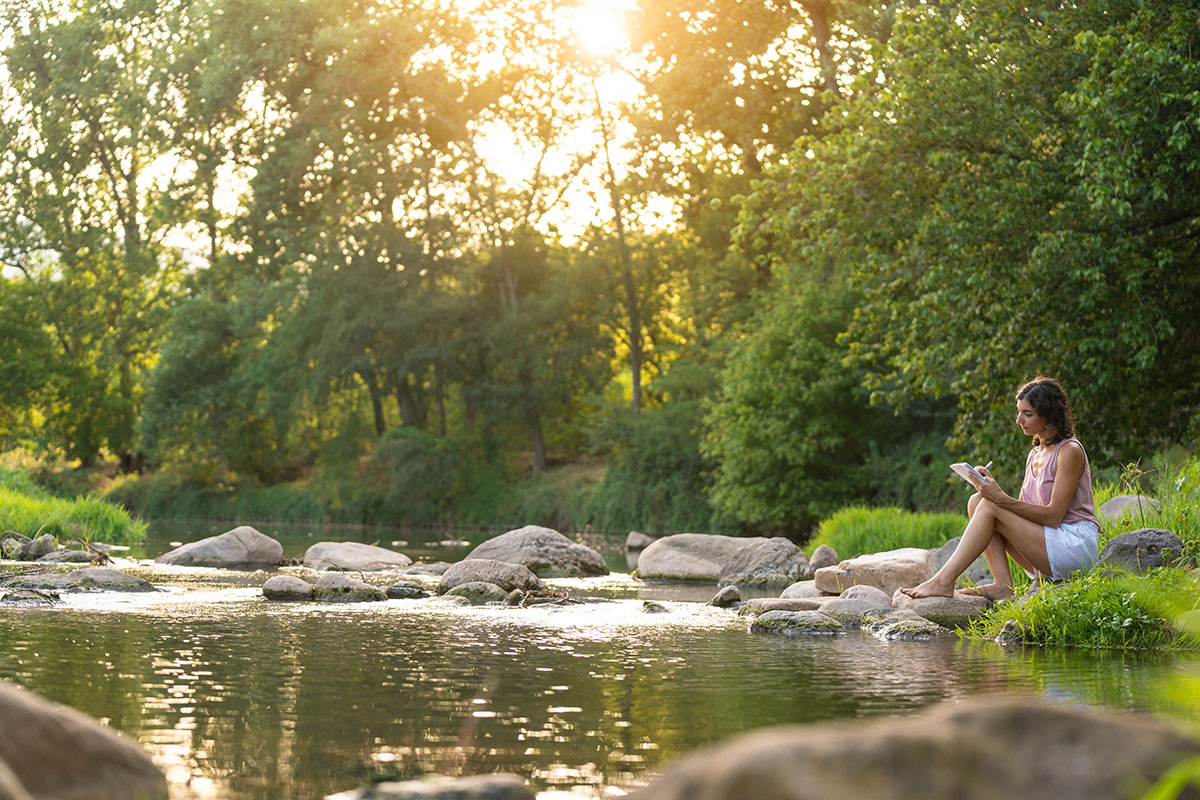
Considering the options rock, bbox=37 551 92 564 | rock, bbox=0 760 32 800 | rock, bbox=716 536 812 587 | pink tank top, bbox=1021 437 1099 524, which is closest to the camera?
rock, bbox=0 760 32 800

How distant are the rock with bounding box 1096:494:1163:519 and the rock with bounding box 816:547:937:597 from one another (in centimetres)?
199

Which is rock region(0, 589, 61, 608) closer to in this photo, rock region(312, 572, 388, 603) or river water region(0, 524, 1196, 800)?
river water region(0, 524, 1196, 800)

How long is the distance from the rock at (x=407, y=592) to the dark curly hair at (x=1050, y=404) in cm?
606

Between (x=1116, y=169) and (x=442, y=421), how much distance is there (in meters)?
31.3

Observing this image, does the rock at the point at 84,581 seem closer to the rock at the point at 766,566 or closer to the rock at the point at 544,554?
the rock at the point at 544,554

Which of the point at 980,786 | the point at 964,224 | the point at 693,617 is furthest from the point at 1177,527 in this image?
the point at 980,786

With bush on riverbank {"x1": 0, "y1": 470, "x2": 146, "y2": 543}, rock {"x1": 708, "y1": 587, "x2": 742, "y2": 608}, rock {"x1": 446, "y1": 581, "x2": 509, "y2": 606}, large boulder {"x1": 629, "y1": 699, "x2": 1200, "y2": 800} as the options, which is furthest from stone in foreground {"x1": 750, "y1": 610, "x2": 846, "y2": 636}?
bush on riverbank {"x1": 0, "y1": 470, "x2": 146, "y2": 543}

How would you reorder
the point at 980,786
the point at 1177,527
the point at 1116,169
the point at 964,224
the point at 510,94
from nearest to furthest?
1. the point at 980,786
2. the point at 1177,527
3. the point at 1116,169
4. the point at 964,224
5. the point at 510,94

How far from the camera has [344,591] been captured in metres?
12.4

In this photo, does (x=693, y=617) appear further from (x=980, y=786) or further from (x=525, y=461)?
(x=525, y=461)

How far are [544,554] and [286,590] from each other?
6.15 m

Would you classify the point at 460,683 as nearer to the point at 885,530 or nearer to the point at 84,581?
the point at 84,581

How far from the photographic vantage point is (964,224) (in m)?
16.8

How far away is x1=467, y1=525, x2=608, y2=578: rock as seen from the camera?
17625 millimetres
